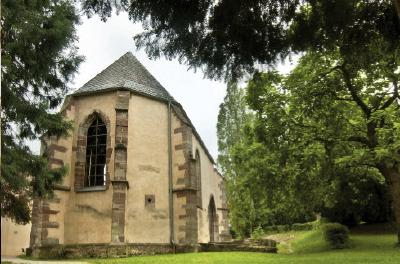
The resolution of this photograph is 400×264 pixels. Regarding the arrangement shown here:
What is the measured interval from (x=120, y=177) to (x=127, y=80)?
17.7ft

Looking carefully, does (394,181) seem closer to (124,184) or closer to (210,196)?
(124,184)

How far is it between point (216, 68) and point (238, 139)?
36.1 meters

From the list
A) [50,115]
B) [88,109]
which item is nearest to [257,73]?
[50,115]

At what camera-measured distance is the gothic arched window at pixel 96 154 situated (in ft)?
66.9

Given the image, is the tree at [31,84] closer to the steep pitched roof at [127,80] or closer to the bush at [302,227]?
the steep pitched roof at [127,80]

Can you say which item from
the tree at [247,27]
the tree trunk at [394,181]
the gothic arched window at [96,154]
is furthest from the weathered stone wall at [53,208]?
the tree at [247,27]

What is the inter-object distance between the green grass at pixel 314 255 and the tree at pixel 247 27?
10417mm

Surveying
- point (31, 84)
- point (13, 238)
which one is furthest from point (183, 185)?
point (13, 238)

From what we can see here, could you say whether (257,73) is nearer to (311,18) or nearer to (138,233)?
(311,18)

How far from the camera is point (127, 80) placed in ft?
72.1

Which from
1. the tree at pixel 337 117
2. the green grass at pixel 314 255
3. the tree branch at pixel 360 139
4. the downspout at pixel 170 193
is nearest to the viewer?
the green grass at pixel 314 255

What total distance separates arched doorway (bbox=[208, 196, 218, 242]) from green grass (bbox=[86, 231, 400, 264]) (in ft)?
14.1

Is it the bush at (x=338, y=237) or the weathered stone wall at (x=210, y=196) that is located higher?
the weathered stone wall at (x=210, y=196)

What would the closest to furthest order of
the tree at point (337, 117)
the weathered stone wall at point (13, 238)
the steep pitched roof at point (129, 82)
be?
1. the tree at point (337, 117)
2. the steep pitched roof at point (129, 82)
3. the weathered stone wall at point (13, 238)
